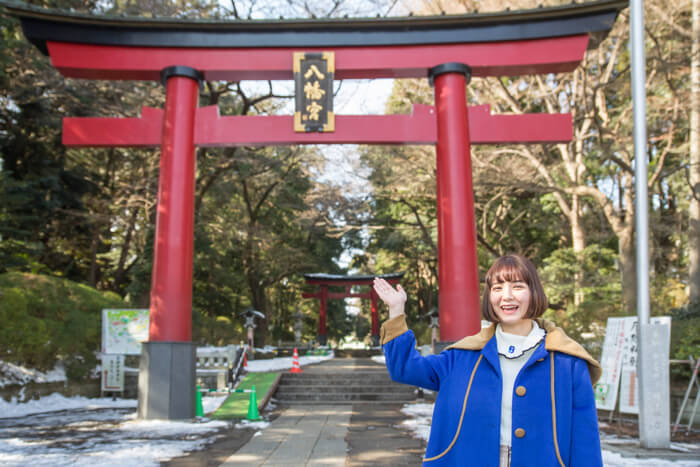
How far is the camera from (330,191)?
22.1 m

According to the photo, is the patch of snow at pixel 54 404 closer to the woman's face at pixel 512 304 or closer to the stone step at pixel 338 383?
the stone step at pixel 338 383

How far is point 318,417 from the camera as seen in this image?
926 cm

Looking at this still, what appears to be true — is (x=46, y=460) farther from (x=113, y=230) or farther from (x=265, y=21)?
(x=113, y=230)

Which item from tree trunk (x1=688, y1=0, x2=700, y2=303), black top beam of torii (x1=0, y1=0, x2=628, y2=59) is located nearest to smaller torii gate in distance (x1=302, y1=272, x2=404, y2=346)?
tree trunk (x1=688, y1=0, x2=700, y2=303)

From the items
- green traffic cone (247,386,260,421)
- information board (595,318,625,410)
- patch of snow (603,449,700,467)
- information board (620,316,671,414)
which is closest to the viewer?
patch of snow (603,449,700,467)

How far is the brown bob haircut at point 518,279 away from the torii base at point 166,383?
24.4 feet

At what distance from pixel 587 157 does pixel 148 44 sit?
13693 millimetres

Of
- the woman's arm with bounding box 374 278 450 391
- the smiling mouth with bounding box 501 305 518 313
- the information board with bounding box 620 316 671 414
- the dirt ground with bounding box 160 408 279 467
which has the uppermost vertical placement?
the smiling mouth with bounding box 501 305 518 313

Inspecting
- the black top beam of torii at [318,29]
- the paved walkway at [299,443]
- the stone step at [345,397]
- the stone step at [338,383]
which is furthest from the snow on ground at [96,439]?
the black top beam of torii at [318,29]

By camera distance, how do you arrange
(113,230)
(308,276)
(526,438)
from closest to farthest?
(526,438) < (113,230) < (308,276)

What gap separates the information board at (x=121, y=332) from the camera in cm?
1112

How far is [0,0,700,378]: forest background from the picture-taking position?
11531 mm

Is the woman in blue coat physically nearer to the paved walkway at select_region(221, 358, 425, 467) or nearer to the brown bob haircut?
the brown bob haircut

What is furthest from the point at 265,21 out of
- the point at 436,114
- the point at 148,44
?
the point at 436,114
